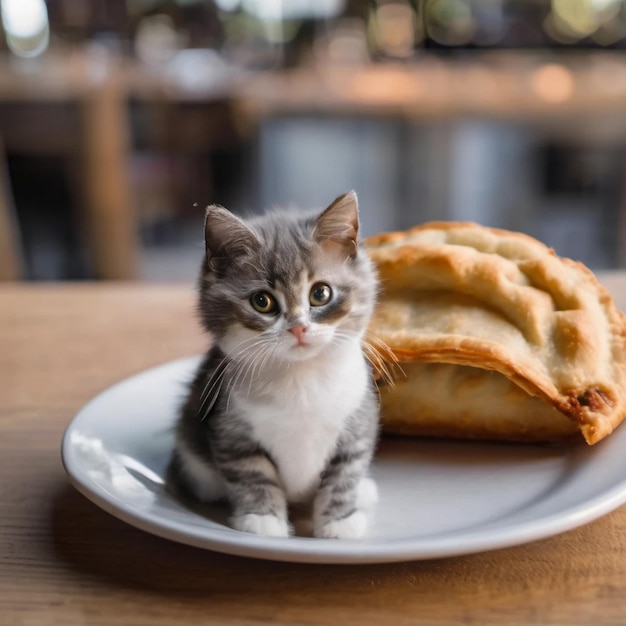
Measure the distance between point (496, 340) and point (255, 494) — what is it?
25 centimetres

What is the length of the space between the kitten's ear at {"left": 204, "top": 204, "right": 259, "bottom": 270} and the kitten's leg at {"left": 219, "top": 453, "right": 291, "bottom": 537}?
157mm

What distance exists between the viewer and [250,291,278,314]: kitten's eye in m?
0.63

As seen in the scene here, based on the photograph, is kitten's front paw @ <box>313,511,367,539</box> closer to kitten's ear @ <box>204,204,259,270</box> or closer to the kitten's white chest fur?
the kitten's white chest fur

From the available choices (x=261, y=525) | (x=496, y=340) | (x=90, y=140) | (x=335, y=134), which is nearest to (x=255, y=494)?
(x=261, y=525)

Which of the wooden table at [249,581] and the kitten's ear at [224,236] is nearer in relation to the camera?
the wooden table at [249,581]

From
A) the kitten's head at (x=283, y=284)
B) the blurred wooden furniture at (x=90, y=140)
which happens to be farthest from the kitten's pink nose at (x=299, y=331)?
the blurred wooden furniture at (x=90, y=140)

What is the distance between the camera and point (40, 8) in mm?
4723

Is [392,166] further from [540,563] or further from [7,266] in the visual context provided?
[540,563]

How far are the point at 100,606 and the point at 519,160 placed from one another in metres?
3.45

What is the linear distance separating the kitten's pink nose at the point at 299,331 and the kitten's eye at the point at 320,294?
0.03 metres

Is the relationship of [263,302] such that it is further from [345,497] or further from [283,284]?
[345,497]

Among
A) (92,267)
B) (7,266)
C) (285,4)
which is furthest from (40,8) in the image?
(7,266)

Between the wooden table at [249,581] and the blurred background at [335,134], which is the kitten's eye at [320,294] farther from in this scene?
the blurred background at [335,134]

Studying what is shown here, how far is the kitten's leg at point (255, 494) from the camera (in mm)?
619
